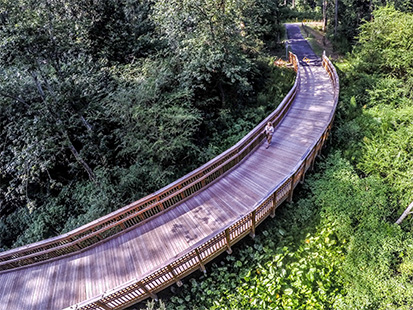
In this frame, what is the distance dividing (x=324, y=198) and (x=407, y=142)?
13.7 ft

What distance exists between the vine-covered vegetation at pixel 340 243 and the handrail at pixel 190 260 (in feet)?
2.02

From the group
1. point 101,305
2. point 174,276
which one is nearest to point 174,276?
point 174,276

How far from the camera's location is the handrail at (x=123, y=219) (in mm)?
8016

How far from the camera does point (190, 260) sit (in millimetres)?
7227

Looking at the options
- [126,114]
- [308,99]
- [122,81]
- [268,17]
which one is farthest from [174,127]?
[268,17]

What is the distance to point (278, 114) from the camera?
12.5 m

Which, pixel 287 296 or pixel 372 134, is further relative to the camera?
pixel 372 134

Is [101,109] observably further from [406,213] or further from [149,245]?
[406,213]

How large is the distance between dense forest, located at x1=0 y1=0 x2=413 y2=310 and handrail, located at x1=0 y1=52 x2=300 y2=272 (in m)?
1.76

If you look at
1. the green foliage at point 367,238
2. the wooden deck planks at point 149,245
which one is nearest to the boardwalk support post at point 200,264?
the wooden deck planks at point 149,245

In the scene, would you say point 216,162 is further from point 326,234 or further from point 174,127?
point 326,234

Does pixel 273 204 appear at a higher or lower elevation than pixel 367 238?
higher

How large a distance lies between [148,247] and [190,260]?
1.65 m

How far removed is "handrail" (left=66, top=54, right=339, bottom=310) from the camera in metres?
6.55
